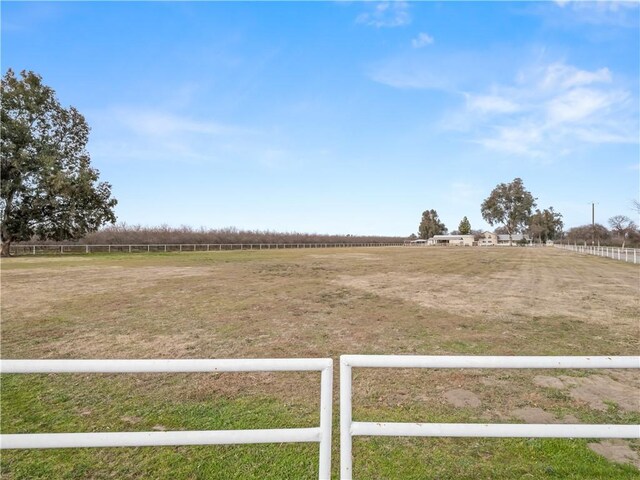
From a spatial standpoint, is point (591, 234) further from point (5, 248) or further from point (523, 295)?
point (5, 248)

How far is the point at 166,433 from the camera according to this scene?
196 cm

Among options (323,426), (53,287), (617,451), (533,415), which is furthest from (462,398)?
(53,287)

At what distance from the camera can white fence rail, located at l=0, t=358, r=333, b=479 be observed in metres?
A: 1.95

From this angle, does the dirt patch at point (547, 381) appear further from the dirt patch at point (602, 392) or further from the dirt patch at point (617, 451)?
the dirt patch at point (617, 451)

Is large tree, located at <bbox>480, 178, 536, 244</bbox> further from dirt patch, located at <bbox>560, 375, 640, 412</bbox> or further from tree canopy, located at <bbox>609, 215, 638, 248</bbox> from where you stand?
dirt patch, located at <bbox>560, 375, 640, 412</bbox>

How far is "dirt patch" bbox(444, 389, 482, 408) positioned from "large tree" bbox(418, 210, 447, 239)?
5498 inches

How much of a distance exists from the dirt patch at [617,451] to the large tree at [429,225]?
140383mm

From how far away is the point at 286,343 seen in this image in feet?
21.4

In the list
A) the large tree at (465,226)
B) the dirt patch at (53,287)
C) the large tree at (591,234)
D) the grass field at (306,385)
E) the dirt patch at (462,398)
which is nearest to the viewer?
the grass field at (306,385)

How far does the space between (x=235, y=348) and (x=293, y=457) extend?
3.22 metres

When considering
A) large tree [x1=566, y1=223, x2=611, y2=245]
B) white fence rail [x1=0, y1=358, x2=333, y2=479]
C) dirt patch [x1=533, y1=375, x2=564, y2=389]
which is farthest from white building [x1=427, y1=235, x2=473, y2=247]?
white fence rail [x1=0, y1=358, x2=333, y2=479]

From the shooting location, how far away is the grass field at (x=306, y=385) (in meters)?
3.16

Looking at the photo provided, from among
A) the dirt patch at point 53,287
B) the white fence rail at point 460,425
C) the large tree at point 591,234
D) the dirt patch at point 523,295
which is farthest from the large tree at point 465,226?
the white fence rail at point 460,425

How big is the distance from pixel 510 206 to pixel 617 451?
12225cm
